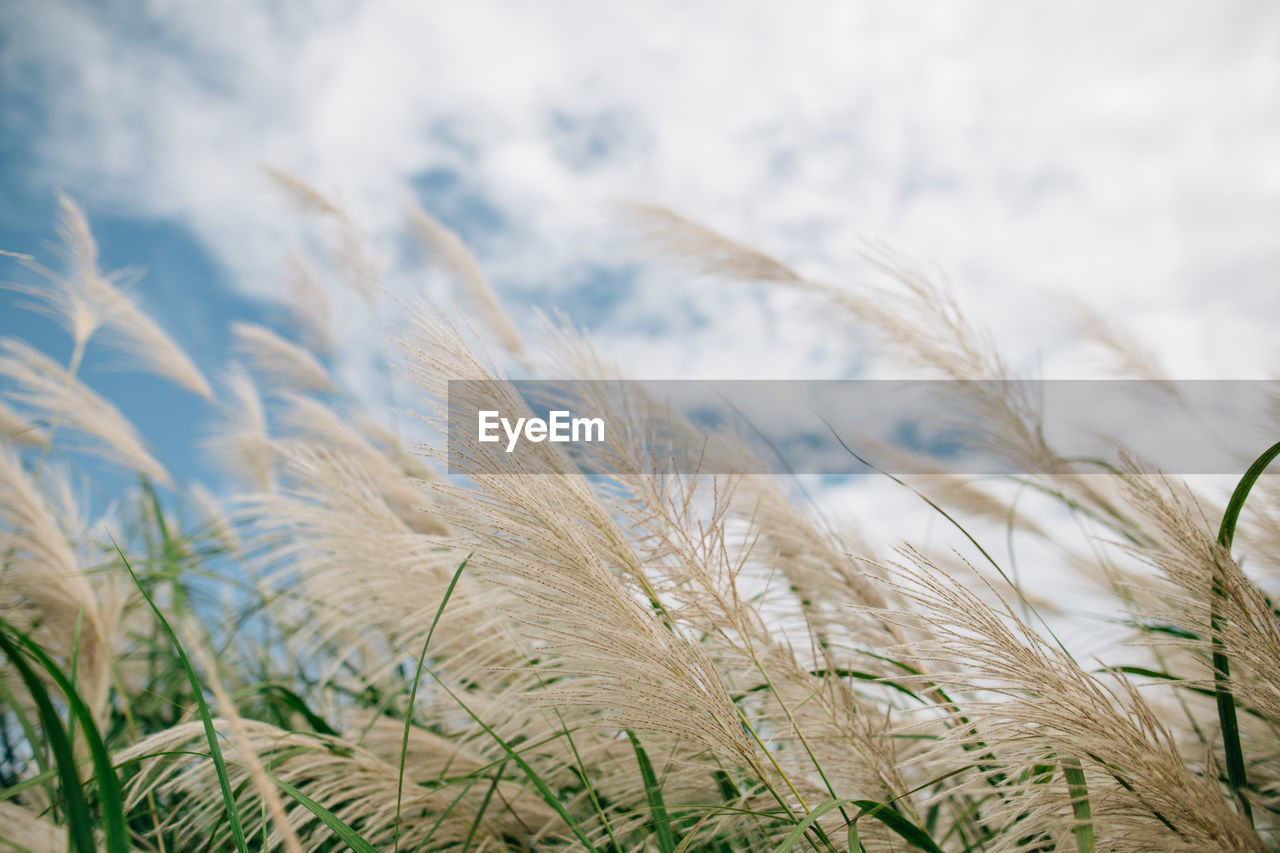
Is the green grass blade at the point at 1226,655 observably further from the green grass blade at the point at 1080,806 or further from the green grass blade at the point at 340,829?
the green grass blade at the point at 340,829

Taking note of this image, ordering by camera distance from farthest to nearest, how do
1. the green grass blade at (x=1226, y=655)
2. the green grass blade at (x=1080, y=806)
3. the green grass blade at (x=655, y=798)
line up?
the green grass blade at (x=655, y=798) < the green grass blade at (x=1226, y=655) < the green grass blade at (x=1080, y=806)

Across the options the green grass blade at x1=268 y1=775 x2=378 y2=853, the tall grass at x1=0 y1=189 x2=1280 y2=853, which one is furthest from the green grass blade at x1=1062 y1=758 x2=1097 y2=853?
the green grass blade at x1=268 y1=775 x2=378 y2=853

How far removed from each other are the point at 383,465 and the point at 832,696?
5.23 feet

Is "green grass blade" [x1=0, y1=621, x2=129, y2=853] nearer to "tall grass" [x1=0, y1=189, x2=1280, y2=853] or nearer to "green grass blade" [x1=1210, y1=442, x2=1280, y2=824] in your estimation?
"tall grass" [x1=0, y1=189, x2=1280, y2=853]

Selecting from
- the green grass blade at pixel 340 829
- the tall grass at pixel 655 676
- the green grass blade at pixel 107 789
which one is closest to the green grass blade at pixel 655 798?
the tall grass at pixel 655 676

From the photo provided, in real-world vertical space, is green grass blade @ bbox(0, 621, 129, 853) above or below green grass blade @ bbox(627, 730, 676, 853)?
above

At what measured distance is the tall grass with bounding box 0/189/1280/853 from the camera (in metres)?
0.78

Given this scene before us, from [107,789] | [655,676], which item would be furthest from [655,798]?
[107,789]

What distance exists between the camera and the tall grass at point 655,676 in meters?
0.78

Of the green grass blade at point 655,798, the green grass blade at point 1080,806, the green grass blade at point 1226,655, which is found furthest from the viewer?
the green grass blade at point 655,798

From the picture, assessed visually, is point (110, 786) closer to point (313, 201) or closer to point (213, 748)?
point (213, 748)

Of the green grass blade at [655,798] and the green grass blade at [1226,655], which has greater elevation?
the green grass blade at [1226,655]

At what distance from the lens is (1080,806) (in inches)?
29.5

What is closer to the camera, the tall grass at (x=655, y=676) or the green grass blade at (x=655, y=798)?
the tall grass at (x=655, y=676)
